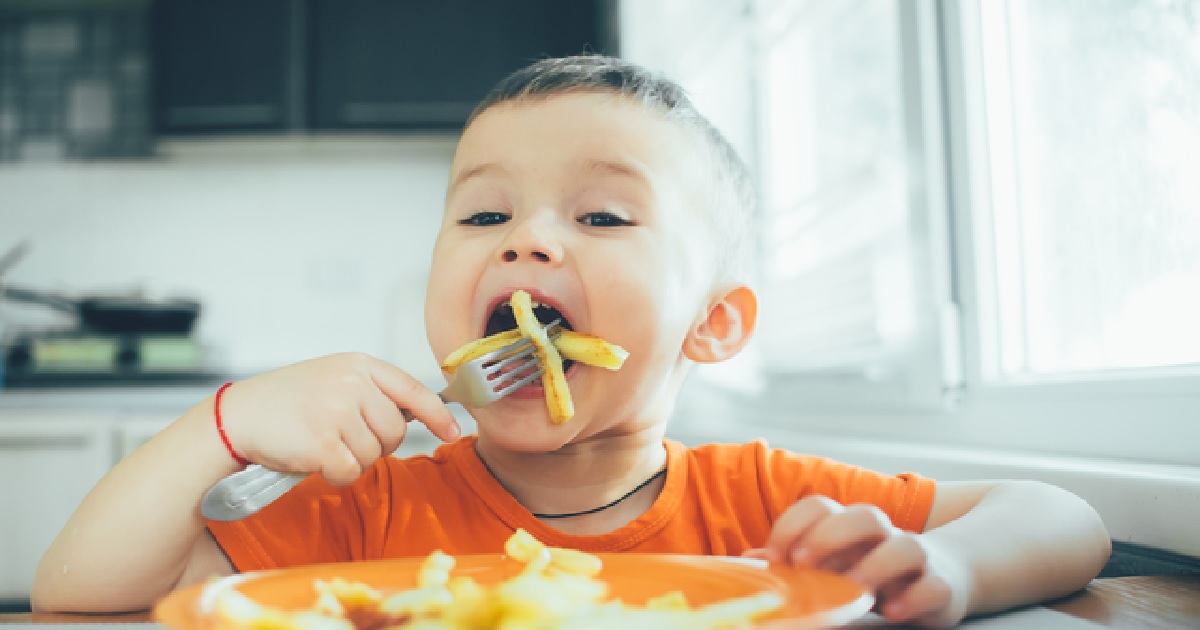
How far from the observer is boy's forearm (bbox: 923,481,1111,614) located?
0.61m

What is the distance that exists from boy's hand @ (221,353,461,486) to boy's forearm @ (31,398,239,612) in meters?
0.04

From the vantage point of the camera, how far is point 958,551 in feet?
2.02

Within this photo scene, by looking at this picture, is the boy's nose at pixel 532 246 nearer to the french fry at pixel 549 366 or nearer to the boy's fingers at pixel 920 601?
the french fry at pixel 549 366

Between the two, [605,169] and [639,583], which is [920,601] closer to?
[639,583]

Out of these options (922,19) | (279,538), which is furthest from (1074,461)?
(279,538)

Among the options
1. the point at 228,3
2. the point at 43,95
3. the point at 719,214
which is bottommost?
the point at 719,214

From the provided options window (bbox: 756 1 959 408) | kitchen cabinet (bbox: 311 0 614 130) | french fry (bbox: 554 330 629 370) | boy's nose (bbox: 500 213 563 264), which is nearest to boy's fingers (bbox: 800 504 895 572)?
french fry (bbox: 554 330 629 370)

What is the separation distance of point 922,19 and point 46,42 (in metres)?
3.05

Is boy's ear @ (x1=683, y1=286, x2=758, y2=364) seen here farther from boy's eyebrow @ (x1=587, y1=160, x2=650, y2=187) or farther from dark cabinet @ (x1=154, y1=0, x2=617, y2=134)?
dark cabinet @ (x1=154, y1=0, x2=617, y2=134)

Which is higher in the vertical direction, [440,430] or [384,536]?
[440,430]

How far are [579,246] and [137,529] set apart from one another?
44 cm

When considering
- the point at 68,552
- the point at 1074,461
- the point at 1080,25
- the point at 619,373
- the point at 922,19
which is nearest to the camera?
the point at 68,552

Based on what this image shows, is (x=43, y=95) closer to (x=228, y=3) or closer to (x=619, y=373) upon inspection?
(x=228, y=3)

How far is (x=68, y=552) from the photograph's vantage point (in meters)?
0.72
